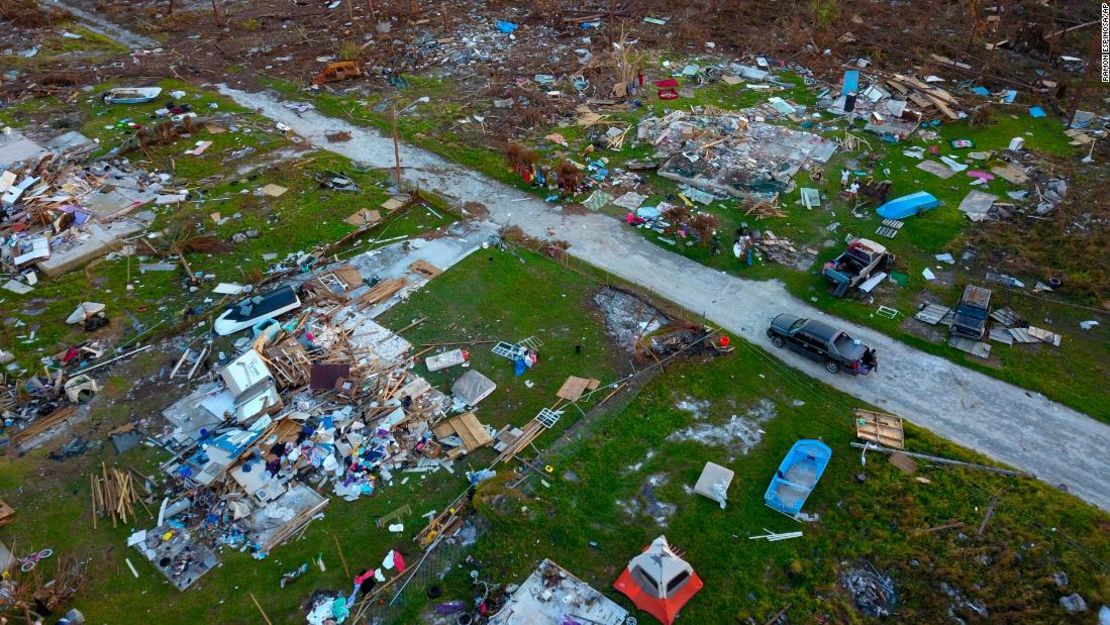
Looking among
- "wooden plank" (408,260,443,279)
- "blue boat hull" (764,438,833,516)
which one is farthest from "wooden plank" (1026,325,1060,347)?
"wooden plank" (408,260,443,279)

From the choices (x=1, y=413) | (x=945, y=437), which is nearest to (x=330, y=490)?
(x=1, y=413)

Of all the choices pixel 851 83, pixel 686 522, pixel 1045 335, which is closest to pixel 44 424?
pixel 686 522

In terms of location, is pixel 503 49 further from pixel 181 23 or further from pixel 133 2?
pixel 133 2

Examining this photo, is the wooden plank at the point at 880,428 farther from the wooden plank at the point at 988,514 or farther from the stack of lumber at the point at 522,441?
the stack of lumber at the point at 522,441

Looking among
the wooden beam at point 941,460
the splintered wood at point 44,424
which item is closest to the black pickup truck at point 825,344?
the wooden beam at point 941,460

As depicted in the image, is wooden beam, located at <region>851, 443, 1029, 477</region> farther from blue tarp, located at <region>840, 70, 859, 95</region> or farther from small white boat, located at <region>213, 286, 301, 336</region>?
blue tarp, located at <region>840, 70, 859, 95</region>
